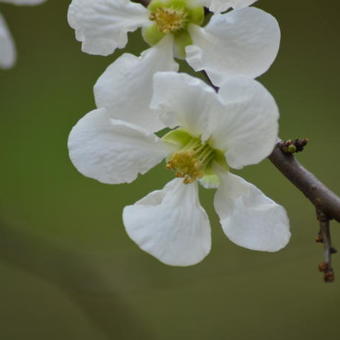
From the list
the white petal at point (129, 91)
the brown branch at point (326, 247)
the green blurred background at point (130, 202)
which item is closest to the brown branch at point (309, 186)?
the brown branch at point (326, 247)

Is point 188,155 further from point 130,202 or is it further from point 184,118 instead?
point 130,202

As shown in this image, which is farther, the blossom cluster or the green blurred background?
the green blurred background

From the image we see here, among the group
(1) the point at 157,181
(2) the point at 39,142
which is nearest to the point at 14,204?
(2) the point at 39,142

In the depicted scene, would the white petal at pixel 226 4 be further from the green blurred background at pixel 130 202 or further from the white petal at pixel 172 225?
the green blurred background at pixel 130 202

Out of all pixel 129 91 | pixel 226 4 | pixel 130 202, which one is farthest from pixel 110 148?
pixel 130 202

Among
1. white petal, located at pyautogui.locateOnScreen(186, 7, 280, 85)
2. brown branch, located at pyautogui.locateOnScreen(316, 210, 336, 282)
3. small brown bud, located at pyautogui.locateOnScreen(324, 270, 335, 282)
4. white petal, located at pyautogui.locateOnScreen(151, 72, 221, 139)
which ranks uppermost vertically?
white petal, located at pyautogui.locateOnScreen(186, 7, 280, 85)

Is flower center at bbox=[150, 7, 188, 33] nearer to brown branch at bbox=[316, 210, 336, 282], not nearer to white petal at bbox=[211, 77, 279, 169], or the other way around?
white petal at bbox=[211, 77, 279, 169]

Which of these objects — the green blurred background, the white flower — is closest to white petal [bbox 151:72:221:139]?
the white flower

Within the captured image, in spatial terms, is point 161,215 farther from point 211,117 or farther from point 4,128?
point 4,128
